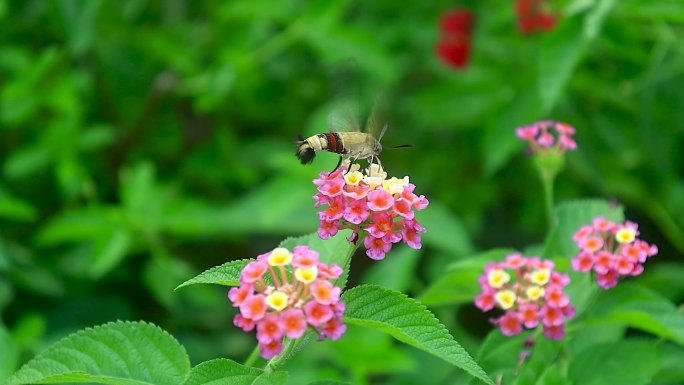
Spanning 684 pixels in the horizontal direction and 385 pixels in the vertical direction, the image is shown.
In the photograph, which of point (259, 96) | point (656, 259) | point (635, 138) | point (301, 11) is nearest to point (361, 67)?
point (301, 11)

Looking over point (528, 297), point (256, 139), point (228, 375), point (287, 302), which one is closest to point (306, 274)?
point (287, 302)

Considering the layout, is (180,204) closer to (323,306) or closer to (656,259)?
(323,306)

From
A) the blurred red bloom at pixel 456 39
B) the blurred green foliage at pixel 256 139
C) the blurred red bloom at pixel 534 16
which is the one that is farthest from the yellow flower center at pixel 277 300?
the blurred red bloom at pixel 456 39

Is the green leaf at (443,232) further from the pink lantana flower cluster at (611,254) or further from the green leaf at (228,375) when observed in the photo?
the green leaf at (228,375)

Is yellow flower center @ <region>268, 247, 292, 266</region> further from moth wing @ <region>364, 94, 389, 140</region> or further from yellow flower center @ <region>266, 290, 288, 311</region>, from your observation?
moth wing @ <region>364, 94, 389, 140</region>

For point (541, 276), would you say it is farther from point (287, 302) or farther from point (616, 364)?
point (287, 302)

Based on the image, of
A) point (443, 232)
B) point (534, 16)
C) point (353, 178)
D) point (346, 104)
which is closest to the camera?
point (353, 178)

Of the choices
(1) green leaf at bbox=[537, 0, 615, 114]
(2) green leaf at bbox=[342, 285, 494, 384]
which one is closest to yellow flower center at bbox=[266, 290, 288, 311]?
(2) green leaf at bbox=[342, 285, 494, 384]
